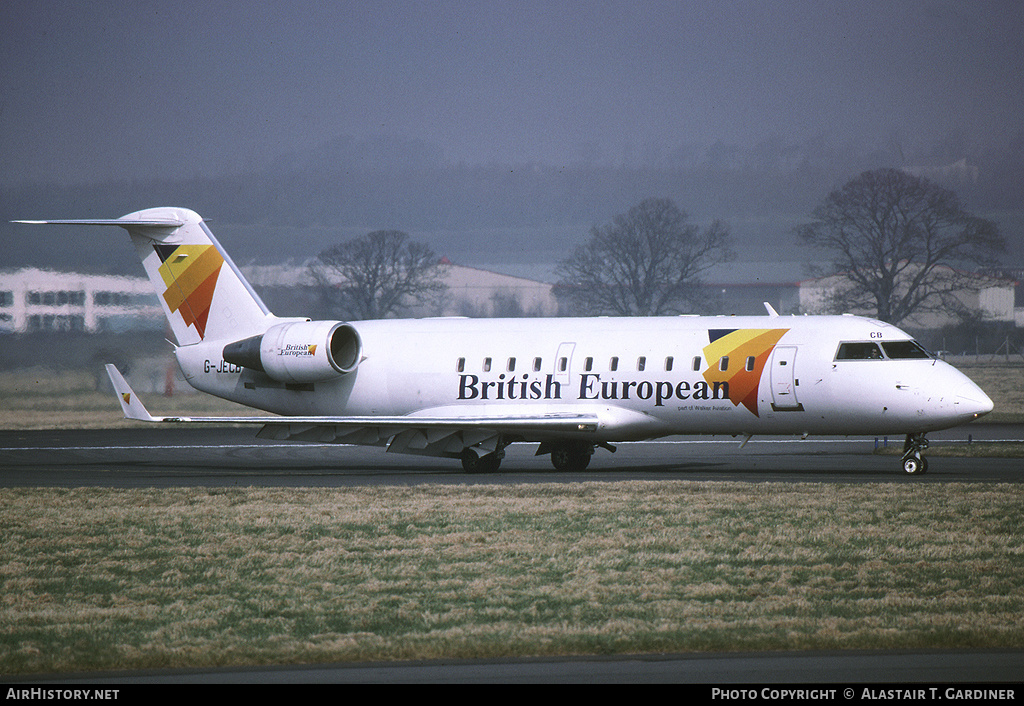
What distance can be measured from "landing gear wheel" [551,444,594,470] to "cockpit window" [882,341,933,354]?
6.99 meters

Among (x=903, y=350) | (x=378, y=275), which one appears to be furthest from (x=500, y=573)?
(x=378, y=275)

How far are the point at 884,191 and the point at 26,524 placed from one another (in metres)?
66.7

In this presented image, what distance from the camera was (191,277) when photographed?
100 feet

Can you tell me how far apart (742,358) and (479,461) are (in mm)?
6178

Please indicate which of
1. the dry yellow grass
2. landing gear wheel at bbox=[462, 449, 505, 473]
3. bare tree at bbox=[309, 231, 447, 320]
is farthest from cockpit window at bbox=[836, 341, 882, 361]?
Answer: bare tree at bbox=[309, 231, 447, 320]

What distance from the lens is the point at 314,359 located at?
28984mm

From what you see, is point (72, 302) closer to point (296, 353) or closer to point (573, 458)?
point (296, 353)

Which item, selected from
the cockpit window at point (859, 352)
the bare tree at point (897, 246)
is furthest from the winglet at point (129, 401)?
the bare tree at point (897, 246)

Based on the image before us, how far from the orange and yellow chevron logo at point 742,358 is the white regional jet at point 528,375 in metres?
0.03

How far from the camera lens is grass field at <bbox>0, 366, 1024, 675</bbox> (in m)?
10.5

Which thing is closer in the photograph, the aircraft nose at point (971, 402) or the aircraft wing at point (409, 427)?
the aircraft nose at point (971, 402)

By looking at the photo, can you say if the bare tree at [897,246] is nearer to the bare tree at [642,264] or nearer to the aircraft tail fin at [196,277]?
the bare tree at [642,264]

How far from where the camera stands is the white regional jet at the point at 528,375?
81.6 feet
